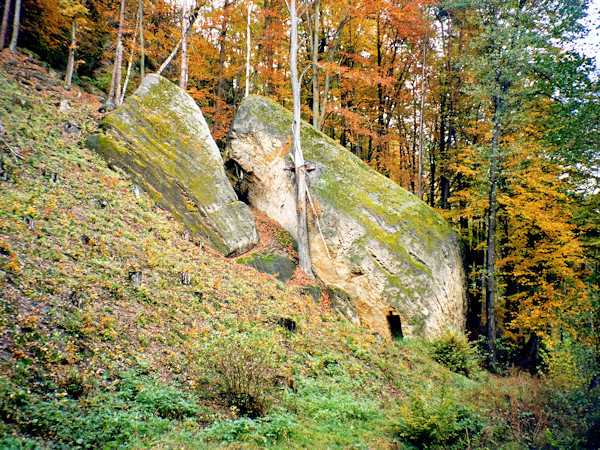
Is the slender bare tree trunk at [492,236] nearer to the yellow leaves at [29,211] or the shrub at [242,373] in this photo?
the shrub at [242,373]

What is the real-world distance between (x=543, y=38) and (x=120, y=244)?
51.8ft

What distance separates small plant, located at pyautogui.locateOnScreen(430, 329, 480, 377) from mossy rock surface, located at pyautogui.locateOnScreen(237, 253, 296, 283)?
17.8 ft

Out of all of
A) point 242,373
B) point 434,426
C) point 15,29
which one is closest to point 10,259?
point 242,373

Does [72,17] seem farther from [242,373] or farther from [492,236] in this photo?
[492,236]

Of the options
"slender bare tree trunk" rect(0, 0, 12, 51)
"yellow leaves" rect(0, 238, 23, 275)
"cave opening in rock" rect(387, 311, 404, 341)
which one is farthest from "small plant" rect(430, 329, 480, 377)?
"slender bare tree trunk" rect(0, 0, 12, 51)

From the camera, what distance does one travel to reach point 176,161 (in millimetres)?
11750

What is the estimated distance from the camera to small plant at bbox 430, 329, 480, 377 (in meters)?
10.5

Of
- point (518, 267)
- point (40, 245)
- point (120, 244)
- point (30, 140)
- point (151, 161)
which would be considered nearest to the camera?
point (40, 245)

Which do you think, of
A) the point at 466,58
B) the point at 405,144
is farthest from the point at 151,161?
the point at 405,144

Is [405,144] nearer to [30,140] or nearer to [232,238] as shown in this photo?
[232,238]

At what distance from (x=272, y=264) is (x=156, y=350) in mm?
6179

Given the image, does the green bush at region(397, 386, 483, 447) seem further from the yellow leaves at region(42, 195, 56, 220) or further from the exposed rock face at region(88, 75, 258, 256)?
the yellow leaves at region(42, 195, 56, 220)

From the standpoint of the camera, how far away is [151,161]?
1102 centimetres

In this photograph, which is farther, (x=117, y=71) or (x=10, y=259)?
(x=117, y=71)
